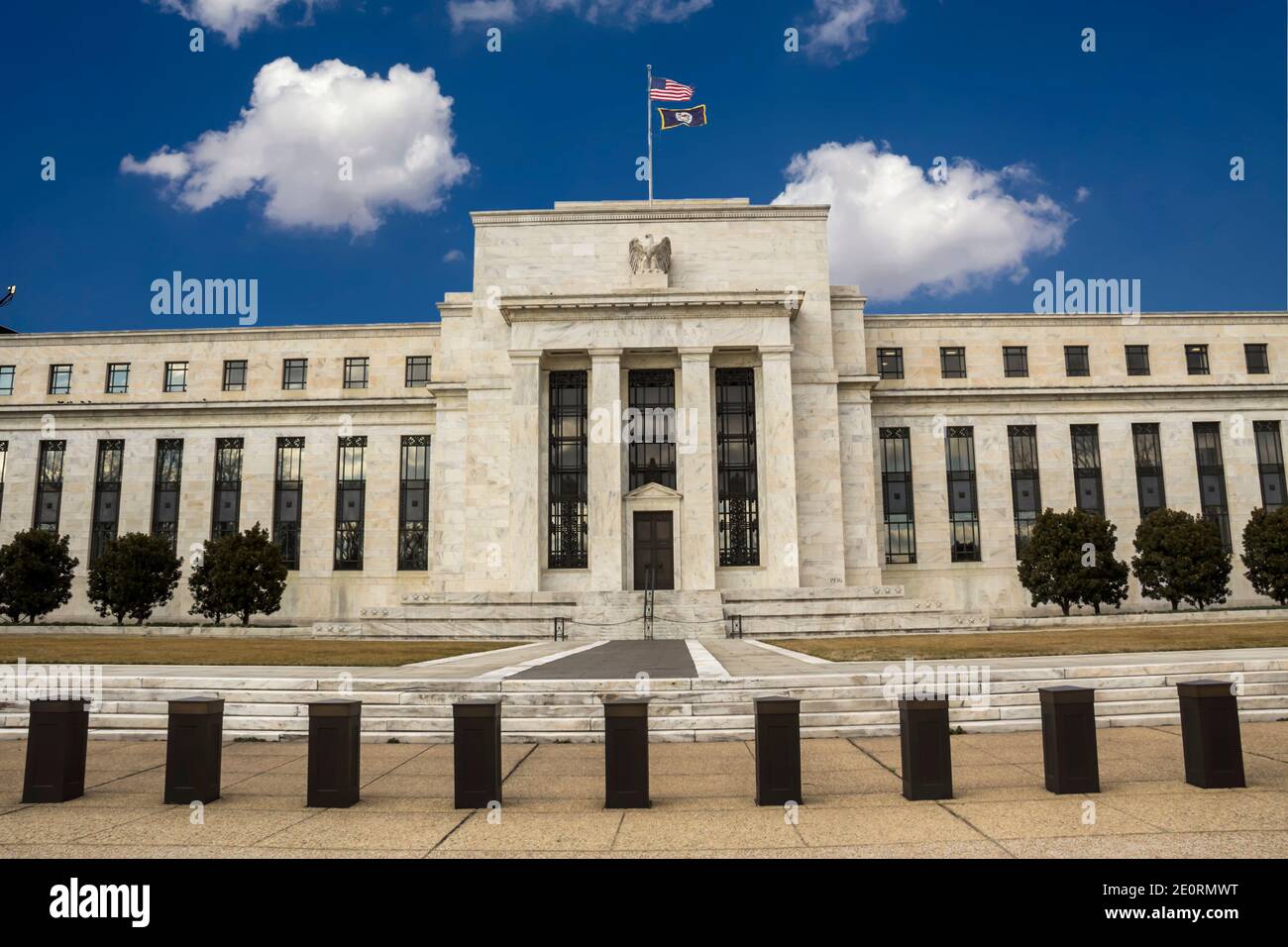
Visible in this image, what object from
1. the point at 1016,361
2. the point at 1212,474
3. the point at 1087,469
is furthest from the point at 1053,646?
the point at 1212,474

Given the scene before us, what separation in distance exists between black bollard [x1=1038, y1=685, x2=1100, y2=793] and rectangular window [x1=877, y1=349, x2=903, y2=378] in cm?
4293

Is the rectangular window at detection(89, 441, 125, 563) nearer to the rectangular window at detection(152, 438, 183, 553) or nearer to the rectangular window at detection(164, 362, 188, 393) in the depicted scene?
the rectangular window at detection(152, 438, 183, 553)

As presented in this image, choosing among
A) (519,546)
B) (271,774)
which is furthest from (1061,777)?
(519,546)

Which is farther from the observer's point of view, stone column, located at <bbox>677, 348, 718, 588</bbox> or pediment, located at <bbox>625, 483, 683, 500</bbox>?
pediment, located at <bbox>625, 483, 683, 500</bbox>

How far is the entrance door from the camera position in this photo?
43.6 m

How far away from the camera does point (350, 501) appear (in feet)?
165

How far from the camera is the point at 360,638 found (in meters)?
32.9

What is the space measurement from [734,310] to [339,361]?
80.2 ft

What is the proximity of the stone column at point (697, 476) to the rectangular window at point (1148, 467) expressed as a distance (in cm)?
2581

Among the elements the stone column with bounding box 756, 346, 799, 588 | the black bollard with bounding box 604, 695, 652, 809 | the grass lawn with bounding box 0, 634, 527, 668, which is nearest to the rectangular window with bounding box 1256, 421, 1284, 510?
the stone column with bounding box 756, 346, 799, 588

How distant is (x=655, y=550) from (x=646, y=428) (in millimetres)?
6516

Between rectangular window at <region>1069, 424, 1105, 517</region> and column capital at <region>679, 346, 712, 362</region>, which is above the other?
column capital at <region>679, 346, 712, 362</region>

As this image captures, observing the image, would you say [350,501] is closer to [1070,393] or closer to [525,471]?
[525,471]

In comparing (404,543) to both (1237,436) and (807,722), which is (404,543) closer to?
(807,722)
